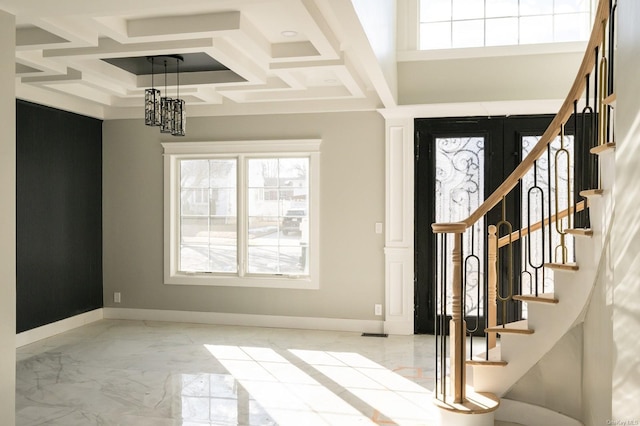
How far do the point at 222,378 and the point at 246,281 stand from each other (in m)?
2.12

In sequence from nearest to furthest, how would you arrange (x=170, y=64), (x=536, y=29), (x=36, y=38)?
(x=36, y=38) < (x=170, y=64) < (x=536, y=29)

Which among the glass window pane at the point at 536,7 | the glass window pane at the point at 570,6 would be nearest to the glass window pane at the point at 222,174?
the glass window pane at the point at 536,7

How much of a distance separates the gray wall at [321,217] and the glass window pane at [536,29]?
1.76m

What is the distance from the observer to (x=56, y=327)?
6672 mm

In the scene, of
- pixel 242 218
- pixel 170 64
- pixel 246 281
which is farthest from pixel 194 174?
pixel 170 64

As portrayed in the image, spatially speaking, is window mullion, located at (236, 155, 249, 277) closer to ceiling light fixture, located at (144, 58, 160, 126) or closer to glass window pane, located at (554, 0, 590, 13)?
ceiling light fixture, located at (144, 58, 160, 126)

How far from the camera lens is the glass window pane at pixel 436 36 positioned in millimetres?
6461

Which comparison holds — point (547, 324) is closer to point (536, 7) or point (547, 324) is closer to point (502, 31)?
point (502, 31)

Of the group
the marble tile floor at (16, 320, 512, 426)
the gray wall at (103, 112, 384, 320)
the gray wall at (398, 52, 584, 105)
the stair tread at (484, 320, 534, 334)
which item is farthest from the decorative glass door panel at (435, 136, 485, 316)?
the stair tread at (484, 320, 534, 334)

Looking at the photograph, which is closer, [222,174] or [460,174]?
[460,174]

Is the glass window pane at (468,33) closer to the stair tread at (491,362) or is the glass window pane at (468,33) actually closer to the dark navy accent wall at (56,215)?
the stair tread at (491,362)

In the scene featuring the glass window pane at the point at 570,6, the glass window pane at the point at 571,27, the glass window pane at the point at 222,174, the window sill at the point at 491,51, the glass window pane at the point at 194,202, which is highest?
the glass window pane at the point at 570,6

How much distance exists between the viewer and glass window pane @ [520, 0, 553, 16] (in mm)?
6223

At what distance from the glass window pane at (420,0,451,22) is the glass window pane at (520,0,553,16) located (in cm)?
78
